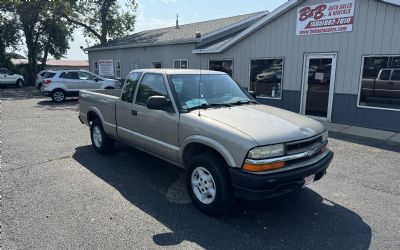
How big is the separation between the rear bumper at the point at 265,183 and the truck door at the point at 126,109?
2.57 m

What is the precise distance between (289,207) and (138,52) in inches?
721

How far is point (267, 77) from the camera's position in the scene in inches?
487

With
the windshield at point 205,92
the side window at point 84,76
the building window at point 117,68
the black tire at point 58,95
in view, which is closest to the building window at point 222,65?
the side window at point 84,76

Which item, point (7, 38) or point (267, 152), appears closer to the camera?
point (267, 152)

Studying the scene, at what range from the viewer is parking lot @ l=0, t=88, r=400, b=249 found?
11.2 ft

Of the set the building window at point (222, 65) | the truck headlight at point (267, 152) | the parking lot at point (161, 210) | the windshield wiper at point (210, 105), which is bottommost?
the parking lot at point (161, 210)

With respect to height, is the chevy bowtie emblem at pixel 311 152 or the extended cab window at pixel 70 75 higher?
the extended cab window at pixel 70 75

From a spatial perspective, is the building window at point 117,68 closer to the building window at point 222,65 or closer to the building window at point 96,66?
the building window at point 96,66

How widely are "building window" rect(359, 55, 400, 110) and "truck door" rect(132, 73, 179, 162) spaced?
7.56m

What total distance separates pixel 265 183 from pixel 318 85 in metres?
8.43

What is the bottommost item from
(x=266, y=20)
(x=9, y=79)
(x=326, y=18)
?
(x=9, y=79)

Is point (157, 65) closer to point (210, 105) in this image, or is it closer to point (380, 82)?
point (380, 82)

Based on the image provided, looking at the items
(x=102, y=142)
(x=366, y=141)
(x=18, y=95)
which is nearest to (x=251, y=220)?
(x=102, y=142)

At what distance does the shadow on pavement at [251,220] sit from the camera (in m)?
3.38
